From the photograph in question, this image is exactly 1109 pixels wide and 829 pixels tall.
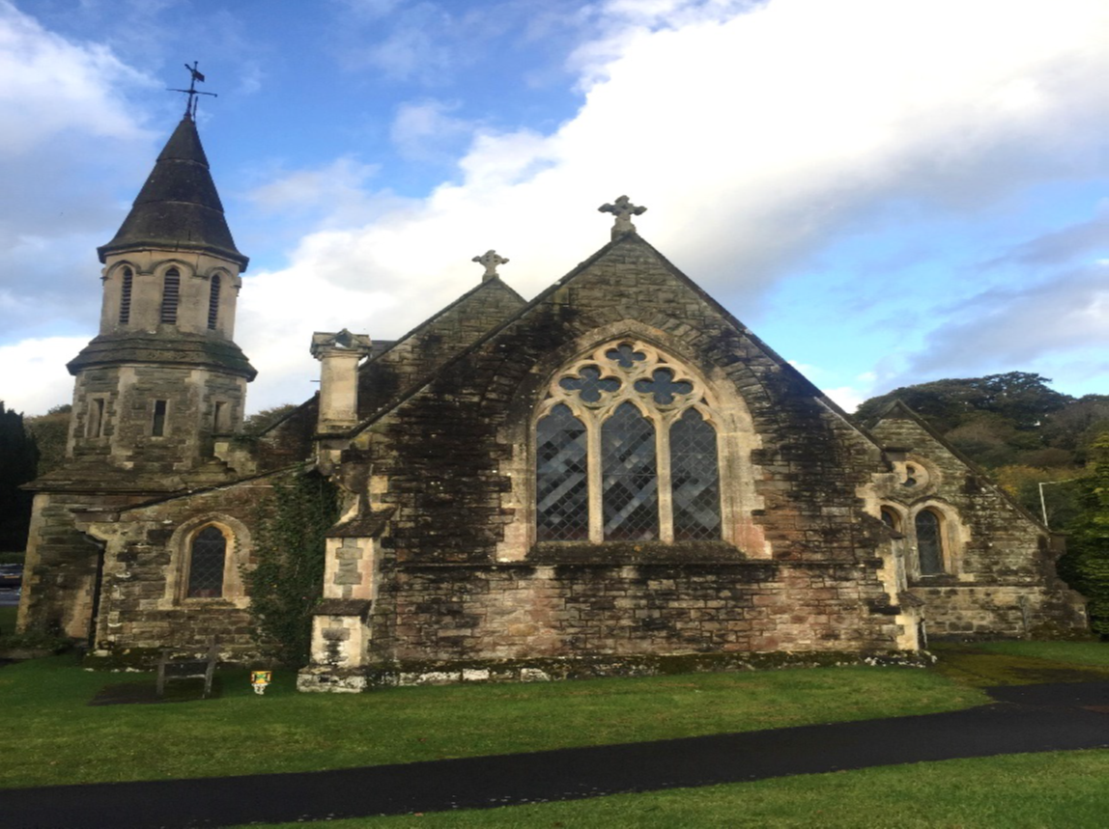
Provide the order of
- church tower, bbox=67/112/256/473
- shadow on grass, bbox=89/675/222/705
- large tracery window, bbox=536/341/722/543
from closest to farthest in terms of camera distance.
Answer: shadow on grass, bbox=89/675/222/705
large tracery window, bbox=536/341/722/543
church tower, bbox=67/112/256/473

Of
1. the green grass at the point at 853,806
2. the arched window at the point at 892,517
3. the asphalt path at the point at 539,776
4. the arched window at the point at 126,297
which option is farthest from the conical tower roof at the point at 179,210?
the green grass at the point at 853,806

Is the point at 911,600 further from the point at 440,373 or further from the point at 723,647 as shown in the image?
the point at 440,373

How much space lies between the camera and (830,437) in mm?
15219

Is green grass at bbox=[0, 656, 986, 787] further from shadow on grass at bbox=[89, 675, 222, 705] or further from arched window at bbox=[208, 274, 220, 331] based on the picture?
arched window at bbox=[208, 274, 220, 331]

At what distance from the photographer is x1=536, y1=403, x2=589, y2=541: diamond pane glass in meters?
14.2

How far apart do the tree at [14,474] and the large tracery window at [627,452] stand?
142ft

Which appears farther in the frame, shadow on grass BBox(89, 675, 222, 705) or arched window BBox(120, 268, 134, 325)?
arched window BBox(120, 268, 134, 325)

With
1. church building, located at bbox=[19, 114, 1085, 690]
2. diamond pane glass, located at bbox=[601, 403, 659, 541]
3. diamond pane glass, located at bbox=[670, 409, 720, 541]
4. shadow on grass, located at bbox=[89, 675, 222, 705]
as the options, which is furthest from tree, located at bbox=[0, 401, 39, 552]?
diamond pane glass, located at bbox=[670, 409, 720, 541]

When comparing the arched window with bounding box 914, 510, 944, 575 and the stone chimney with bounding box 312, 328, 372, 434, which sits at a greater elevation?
the stone chimney with bounding box 312, 328, 372, 434

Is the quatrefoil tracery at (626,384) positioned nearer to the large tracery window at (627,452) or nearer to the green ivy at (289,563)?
the large tracery window at (627,452)

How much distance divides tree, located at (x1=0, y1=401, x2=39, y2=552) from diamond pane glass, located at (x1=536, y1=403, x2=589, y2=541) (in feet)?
142

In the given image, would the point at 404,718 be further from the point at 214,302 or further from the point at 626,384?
the point at 214,302

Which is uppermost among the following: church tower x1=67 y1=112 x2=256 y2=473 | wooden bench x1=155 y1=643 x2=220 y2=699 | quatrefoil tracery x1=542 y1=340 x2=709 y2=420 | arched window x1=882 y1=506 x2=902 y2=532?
church tower x1=67 y1=112 x2=256 y2=473

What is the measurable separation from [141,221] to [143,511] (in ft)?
35.5
